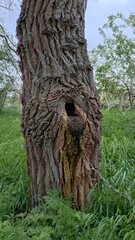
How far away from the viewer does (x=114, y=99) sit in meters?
10.6

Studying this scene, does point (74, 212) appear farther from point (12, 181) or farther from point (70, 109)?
point (12, 181)

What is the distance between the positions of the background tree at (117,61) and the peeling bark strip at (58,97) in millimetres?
6705

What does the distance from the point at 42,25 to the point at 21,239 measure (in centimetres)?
135

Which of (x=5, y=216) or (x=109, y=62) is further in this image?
(x=109, y=62)

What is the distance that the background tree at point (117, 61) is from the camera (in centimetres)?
881

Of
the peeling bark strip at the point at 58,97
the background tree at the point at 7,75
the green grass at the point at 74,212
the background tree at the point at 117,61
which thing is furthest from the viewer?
the background tree at the point at 7,75

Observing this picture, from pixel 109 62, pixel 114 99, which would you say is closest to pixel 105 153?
pixel 109 62

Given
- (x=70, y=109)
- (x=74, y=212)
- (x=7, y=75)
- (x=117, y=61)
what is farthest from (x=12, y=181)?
(x=7, y=75)

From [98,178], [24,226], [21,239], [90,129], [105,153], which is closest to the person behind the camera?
[21,239]

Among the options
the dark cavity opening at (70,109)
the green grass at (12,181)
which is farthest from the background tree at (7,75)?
the dark cavity opening at (70,109)

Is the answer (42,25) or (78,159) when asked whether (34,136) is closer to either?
(78,159)

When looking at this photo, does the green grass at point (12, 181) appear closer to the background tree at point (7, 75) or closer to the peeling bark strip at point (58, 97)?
the peeling bark strip at point (58, 97)

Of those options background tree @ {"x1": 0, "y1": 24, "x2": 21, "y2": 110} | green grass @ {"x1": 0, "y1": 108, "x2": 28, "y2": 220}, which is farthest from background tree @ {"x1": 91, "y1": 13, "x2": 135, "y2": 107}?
green grass @ {"x1": 0, "y1": 108, "x2": 28, "y2": 220}

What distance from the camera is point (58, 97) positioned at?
1.93 m
